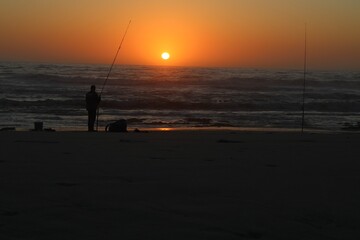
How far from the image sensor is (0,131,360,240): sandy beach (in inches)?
107

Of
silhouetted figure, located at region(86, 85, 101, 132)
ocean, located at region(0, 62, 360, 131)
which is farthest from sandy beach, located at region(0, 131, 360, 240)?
ocean, located at region(0, 62, 360, 131)

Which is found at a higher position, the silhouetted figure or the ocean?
the silhouetted figure

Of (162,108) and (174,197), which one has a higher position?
(174,197)

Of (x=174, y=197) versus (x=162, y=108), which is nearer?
(x=174, y=197)

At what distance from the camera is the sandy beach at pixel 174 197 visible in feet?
8.95

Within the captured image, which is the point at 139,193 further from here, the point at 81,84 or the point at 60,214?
the point at 81,84

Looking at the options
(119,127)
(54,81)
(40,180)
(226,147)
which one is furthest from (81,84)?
(40,180)

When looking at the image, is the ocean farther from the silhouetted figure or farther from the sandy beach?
the sandy beach

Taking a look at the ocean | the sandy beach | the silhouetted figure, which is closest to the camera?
the sandy beach

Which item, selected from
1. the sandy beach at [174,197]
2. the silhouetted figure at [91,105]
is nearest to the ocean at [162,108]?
the silhouetted figure at [91,105]

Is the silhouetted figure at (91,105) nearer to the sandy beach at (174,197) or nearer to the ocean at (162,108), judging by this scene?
the ocean at (162,108)

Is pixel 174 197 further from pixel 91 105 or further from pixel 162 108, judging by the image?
pixel 162 108

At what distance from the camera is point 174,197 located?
3473 mm

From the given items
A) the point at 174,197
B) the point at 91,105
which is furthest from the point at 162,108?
the point at 174,197
